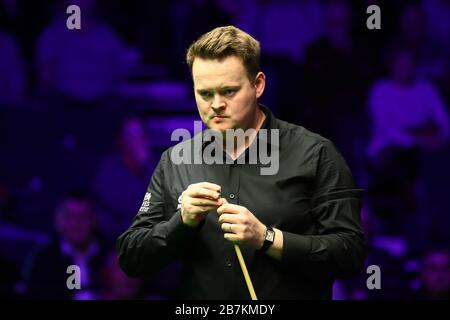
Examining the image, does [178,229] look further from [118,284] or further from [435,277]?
[435,277]

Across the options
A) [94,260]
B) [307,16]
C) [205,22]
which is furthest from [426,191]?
[94,260]

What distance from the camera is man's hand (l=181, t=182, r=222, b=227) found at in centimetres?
248

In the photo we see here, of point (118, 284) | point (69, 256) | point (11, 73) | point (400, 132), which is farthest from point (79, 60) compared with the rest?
point (400, 132)

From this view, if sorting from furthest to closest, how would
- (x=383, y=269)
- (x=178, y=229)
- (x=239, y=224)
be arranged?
(x=383, y=269), (x=178, y=229), (x=239, y=224)

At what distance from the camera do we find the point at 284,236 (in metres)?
2.56

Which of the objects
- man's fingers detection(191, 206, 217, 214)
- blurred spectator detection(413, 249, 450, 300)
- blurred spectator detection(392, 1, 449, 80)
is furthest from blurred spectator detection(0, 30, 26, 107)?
man's fingers detection(191, 206, 217, 214)

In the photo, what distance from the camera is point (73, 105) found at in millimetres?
5309

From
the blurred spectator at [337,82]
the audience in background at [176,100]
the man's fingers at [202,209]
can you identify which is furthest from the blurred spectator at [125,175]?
the man's fingers at [202,209]

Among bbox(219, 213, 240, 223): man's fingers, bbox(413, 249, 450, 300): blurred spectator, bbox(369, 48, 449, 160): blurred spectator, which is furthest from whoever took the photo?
bbox(369, 48, 449, 160): blurred spectator

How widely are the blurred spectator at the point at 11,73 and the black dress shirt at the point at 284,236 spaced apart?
2857 millimetres

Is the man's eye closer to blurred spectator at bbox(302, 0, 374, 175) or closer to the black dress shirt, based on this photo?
the black dress shirt

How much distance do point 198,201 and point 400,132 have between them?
3.04 metres

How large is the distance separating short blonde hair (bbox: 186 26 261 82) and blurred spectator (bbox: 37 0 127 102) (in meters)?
2.69
